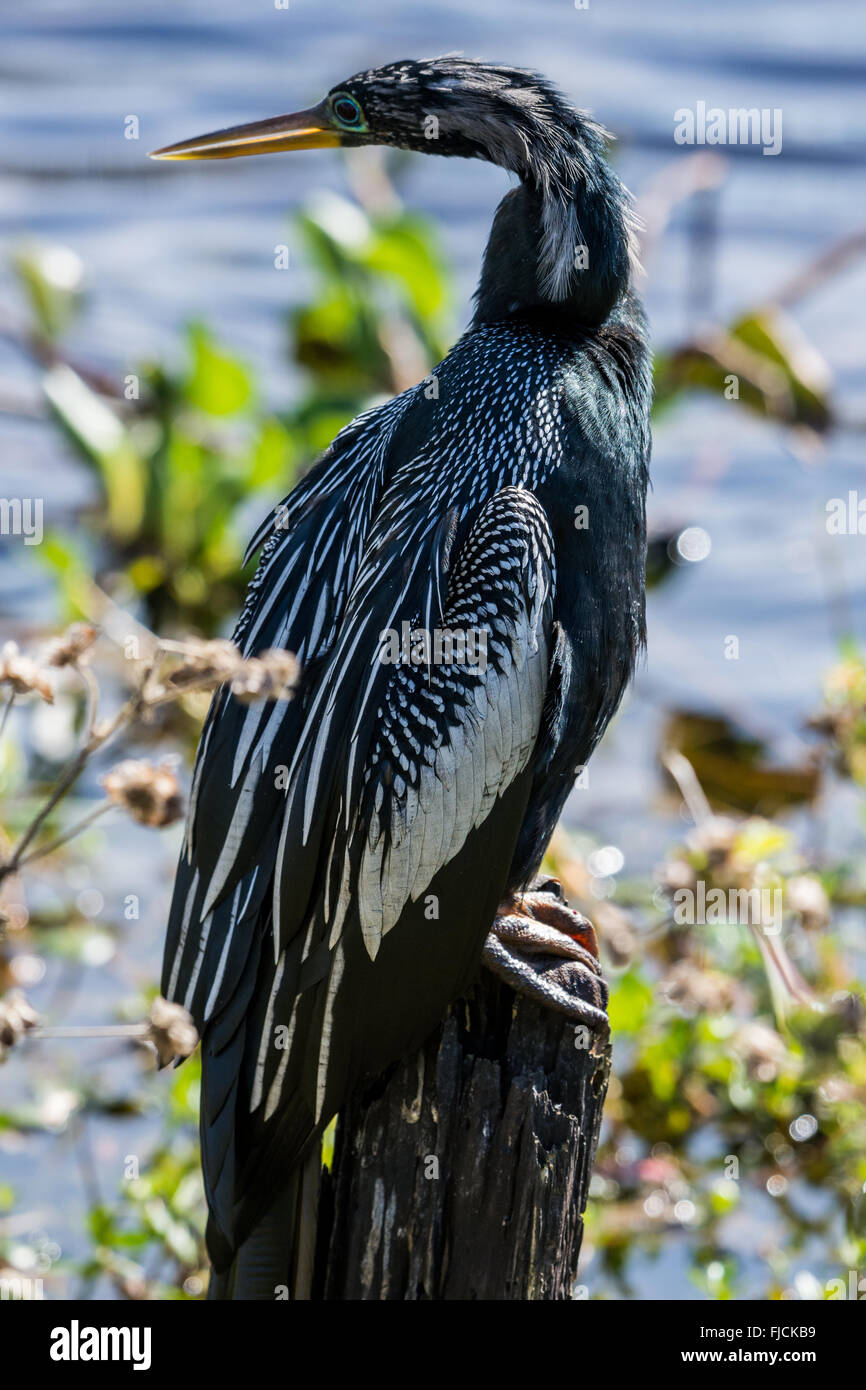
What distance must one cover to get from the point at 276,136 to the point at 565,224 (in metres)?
0.59

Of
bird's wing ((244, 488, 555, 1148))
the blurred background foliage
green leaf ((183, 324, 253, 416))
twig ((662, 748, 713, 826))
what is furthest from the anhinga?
green leaf ((183, 324, 253, 416))

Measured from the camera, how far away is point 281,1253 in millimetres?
2902

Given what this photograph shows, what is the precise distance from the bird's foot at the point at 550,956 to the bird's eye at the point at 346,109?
1506 millimetres

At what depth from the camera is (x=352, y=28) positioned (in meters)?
12.6

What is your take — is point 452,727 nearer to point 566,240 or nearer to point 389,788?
point 389,788

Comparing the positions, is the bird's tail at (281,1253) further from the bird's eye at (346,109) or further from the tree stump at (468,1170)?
the bird's eye at (346,109)

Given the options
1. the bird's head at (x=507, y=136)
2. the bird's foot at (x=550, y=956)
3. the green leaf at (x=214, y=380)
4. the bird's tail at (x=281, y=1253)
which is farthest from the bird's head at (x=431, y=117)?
the green leaf at (x=214, y=380)

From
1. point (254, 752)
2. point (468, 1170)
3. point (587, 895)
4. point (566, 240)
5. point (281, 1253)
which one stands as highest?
point (566, 240)

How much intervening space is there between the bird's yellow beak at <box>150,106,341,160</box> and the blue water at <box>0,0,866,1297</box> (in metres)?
2.77

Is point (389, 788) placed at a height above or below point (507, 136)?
below

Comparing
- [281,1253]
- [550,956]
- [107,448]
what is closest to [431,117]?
[550,956]

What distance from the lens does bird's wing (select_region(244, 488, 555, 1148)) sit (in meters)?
2.84

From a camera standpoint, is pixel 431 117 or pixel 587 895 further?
pixel 587 895
